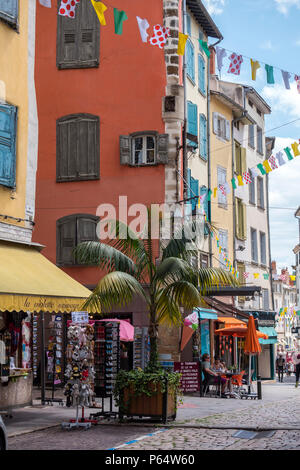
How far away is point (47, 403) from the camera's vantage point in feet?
59.0

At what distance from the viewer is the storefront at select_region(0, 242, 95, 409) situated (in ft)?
43.4

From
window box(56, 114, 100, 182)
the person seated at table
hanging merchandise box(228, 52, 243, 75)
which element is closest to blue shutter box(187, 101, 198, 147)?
window box(56, 114, 100, 182)

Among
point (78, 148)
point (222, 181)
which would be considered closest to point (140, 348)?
point (78, 148)

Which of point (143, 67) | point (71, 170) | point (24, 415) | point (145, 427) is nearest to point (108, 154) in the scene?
point (71, 170)

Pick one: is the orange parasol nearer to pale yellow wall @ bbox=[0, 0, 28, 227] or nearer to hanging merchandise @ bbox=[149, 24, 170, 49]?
hanging merchandise @ bbox=[149, 24, 170, 49]

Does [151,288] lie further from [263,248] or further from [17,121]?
[263,248]

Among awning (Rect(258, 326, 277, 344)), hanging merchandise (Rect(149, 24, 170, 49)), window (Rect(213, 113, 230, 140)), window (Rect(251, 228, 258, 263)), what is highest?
window (Rect(213, 113, 230, 140))

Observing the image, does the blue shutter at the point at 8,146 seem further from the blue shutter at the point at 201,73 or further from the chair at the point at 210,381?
the blue shutter at the point at 201,73

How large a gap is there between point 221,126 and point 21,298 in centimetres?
2170

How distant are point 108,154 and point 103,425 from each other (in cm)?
1288

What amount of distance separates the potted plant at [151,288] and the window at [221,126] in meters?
17.4

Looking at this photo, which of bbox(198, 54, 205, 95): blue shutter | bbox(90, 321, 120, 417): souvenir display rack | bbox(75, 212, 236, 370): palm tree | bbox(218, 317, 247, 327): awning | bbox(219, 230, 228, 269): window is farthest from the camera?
bbox(219, 230, 228, 269): window

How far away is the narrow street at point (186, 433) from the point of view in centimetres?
1099

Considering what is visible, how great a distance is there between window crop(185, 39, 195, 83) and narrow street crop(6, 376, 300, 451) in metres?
14.4
